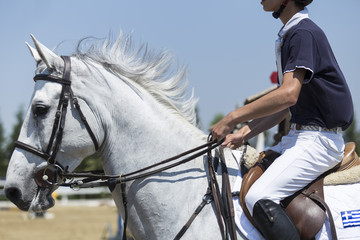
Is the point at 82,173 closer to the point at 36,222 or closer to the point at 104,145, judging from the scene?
the point at 104,145

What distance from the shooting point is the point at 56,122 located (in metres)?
3.56

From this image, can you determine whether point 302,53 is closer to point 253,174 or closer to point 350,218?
point 253,174

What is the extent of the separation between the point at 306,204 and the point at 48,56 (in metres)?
2.28

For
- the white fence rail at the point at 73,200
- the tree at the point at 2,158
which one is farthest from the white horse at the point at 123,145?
the tree at the point at 2,158

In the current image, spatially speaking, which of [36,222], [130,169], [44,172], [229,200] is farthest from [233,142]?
[36,222]

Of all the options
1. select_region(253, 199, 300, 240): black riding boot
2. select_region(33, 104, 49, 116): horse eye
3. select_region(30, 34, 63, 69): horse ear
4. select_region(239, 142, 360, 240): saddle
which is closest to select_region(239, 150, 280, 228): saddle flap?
A: select_region(239, 142, 360, 240): saddle

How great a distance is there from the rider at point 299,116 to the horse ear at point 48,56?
1381mm

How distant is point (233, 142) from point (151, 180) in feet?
2.46

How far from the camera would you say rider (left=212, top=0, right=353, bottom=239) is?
10.6 ft

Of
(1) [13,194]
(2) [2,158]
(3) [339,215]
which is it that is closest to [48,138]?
(1) [13,194]

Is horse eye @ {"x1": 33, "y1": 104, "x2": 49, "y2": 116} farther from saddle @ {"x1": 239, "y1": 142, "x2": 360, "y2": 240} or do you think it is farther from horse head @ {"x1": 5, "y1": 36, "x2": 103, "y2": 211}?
saddle @ {"x1": 239, "y1": 142, "x2": 360, "y2": 240}

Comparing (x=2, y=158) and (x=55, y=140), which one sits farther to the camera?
(x=2, y=158)

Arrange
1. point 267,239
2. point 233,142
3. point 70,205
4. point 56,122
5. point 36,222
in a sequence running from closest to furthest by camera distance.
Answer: point 267,239 → point 56,122 → point 233,142 → point 36,222 → point 70,205

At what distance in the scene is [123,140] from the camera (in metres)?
3.75
